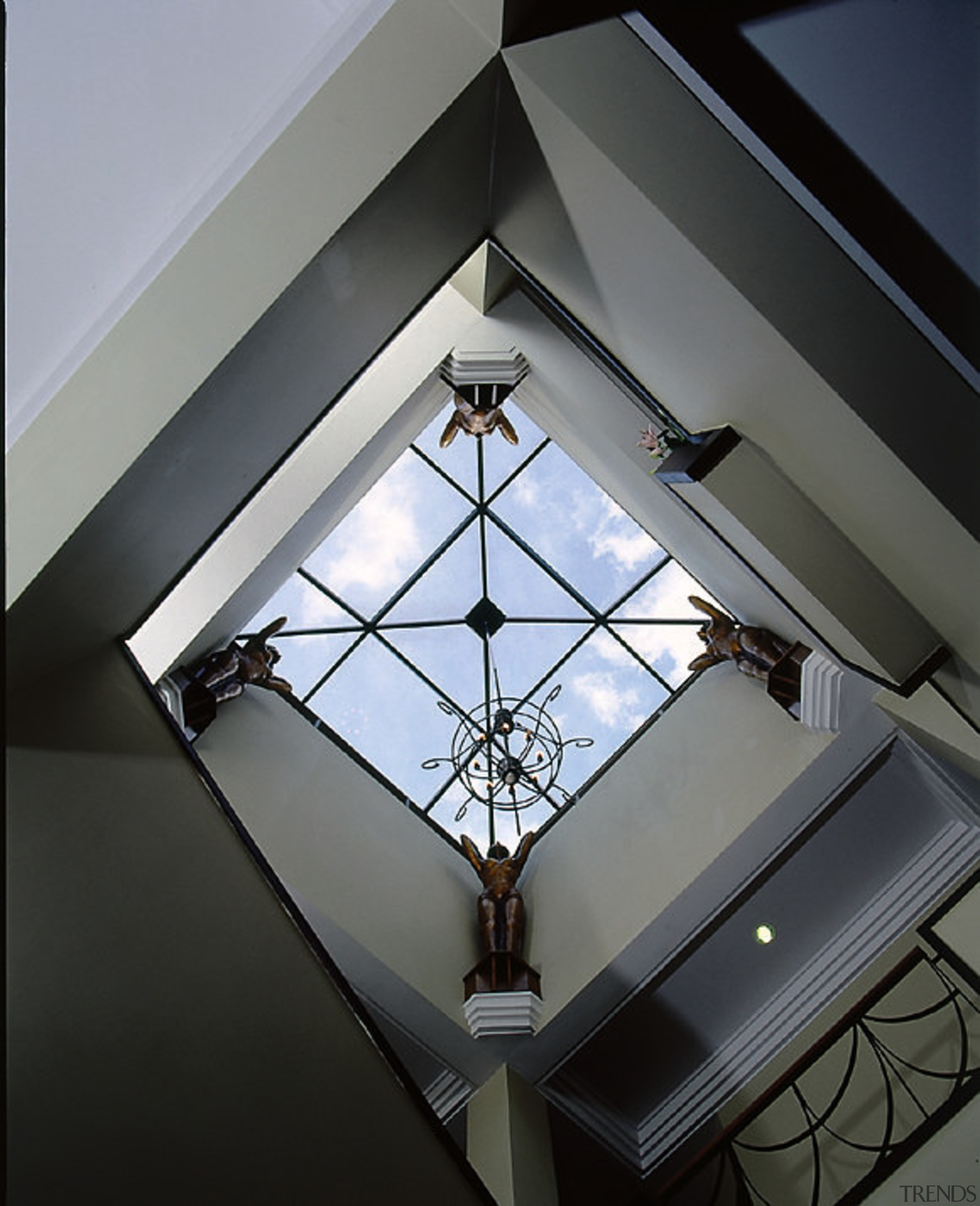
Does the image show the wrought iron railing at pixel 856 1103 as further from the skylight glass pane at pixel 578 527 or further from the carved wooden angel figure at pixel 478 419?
the carved wooden angel figure at pixel 478 419

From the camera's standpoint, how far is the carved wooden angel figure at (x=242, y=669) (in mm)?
6449

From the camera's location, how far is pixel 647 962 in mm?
6609

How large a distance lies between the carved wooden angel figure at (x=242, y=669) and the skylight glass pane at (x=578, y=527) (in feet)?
5.69

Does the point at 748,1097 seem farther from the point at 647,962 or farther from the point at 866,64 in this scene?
the point at 866,64

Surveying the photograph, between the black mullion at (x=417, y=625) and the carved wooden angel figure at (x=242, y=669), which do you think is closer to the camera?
the carved wooden angel figure at (x=242, y=669)

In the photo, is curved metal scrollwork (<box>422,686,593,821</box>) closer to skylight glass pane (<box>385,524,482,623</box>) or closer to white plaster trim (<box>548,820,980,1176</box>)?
skylight glass pane (<box>385,524,482,623</box>)

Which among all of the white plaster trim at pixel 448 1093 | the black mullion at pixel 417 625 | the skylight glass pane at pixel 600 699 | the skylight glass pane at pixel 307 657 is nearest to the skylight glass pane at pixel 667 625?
the skylight glass pane at pixel 600 699

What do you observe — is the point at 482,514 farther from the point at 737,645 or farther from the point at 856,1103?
the point at 856,1103

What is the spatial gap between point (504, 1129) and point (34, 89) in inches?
218

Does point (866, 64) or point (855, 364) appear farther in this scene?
point (855, 364)

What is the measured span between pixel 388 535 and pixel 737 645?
90.7 inches

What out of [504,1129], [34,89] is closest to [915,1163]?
[504,1129]

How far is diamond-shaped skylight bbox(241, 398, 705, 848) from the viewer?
290 inches

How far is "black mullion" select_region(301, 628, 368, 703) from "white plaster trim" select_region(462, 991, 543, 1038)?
7.12ft
